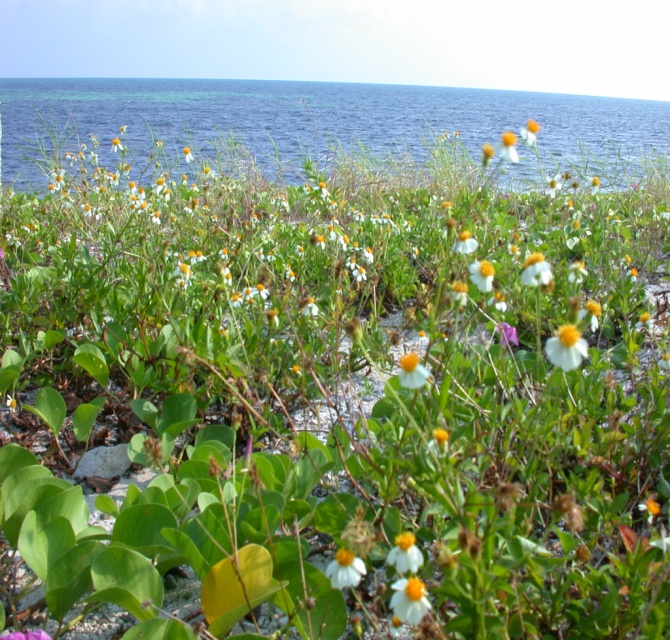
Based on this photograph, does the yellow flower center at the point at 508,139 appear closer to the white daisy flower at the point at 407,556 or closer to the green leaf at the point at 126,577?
the white daisy flower at the point at 407,556

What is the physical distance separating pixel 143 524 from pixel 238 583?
29cm

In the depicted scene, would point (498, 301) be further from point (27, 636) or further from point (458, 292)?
point (27, 636)

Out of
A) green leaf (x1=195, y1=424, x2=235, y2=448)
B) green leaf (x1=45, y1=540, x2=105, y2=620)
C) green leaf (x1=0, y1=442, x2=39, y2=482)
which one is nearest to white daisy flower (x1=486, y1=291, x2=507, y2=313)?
green leaf (x1=195, y1=424, x2=235, y2=448)

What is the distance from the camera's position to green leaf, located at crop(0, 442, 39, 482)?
1721 mm

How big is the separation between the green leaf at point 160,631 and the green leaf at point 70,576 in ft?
0.62

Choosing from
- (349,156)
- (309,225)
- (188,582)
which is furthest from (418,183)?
(188,582)

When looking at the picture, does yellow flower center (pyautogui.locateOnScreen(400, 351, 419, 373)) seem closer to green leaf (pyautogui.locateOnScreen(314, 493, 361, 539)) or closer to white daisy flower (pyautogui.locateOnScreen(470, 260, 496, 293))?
white daisy flower (pyautogui.locateOnScreen(470, 260, 496, 293))

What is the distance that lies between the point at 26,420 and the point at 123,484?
1.62ft

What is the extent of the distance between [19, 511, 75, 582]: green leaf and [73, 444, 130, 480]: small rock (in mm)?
573

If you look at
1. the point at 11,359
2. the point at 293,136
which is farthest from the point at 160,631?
the point at 293,136

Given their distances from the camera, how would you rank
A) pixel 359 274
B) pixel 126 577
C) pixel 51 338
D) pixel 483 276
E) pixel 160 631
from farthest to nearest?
pixel 359 274 < pixel 51 338 < pixel 483 276 < pixel 126 577 < pixel 160 631

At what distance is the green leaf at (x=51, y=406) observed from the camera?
6.41 ft

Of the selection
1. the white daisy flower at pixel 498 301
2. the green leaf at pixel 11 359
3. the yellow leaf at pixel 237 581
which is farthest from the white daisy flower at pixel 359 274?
the yellow leaf at pixel 237 581

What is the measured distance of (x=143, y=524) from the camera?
4.67 ft
